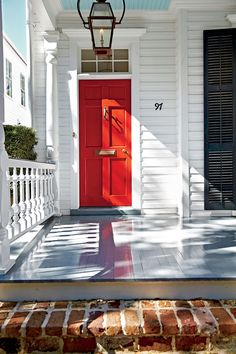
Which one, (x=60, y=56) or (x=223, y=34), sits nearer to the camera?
(x=223, y=34)

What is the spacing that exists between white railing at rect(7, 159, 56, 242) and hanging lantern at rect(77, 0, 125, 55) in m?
1.62

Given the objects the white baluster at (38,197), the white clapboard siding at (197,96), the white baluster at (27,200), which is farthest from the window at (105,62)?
the white baluster at (27,200)

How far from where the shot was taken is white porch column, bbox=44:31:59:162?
556 centimetres

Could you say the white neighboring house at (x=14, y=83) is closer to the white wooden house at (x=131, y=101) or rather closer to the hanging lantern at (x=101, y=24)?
the white wooden house at (x=131, y=101)

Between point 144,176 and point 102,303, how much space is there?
3.68 metres

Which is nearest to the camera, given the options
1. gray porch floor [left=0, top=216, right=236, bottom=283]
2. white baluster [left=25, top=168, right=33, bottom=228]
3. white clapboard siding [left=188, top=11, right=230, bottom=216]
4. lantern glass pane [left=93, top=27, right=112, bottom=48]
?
gray porch floor [left=0, top=216, right=236, bottom=283]

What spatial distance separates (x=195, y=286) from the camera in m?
2.40

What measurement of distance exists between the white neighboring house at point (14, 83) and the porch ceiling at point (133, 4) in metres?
3.84

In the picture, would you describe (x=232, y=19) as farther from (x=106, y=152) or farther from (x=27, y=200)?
(x=27, y=200)

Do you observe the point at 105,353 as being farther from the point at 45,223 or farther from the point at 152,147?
the point at 152,147

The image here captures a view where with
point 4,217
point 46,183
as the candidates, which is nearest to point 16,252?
point 4,217

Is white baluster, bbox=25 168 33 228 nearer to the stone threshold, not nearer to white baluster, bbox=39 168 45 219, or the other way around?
white baluster, bbox=39 168 45 219

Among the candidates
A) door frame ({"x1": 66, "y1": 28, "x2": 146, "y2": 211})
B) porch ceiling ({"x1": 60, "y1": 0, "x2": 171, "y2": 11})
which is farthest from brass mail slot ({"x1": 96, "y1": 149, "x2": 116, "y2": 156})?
porch ceiling ({"x1": 60, "y1": 0, "x2": 171, "y2": 11})

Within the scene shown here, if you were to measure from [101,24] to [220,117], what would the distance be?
230 centimetres
